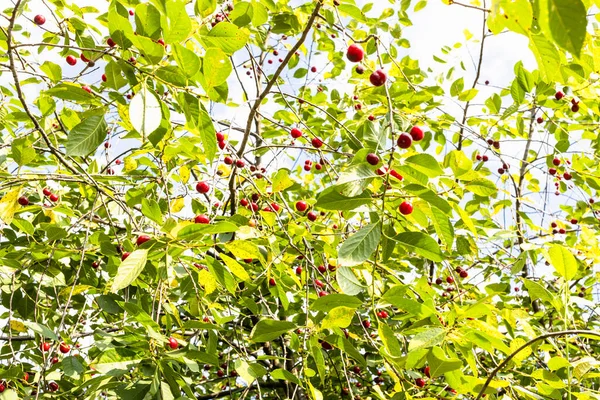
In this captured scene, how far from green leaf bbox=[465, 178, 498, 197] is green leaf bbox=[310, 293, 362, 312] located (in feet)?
1.75

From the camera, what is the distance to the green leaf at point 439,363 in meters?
1.37

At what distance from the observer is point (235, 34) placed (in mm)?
1343

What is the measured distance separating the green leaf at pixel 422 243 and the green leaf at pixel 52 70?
140 centimetres

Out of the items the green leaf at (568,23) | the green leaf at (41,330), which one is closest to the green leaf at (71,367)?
the green leaf at (41,330)

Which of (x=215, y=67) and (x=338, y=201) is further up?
(x=215, y=67)

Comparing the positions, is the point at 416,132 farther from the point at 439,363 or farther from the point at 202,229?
the point at 202,229

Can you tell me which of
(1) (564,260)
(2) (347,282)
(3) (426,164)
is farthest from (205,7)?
(1) (564,260)

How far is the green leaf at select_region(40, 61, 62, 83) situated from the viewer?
1768 mm

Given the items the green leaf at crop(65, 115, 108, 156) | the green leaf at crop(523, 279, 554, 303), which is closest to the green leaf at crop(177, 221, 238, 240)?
the green leaf at crop(65, 115, 108, 156)

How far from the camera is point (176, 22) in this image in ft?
3.92

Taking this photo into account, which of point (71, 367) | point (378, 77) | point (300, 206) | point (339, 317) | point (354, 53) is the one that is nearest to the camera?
point (339, 317)

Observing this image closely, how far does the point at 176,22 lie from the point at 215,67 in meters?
0.14

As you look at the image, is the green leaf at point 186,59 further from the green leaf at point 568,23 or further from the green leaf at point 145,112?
the green leaf at point 568,23

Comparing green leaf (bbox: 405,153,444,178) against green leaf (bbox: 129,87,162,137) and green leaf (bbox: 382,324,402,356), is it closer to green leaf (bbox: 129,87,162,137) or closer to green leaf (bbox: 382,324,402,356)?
green leaf (bbox: 382,324,402,356)
